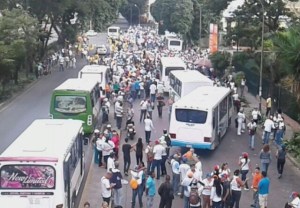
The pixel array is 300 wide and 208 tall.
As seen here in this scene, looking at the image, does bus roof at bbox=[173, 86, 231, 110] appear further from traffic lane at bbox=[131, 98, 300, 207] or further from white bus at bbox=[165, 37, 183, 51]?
white bus at bbox=[165, 37, 183, 51]

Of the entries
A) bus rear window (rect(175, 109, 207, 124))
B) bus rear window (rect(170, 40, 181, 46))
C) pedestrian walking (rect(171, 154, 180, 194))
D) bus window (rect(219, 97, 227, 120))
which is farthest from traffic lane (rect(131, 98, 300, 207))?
bus rear window (rect(170, 40, 181, 46))

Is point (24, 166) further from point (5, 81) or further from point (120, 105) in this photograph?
point (5, 81)

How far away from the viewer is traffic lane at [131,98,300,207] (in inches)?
817

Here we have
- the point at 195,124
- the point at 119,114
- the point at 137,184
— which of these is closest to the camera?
the point at 137,184

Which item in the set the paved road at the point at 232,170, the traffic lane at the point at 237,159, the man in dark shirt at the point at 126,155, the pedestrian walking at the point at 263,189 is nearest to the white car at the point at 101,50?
the traffic lane at the point at 237,159

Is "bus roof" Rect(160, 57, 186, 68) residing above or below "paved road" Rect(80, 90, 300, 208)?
above

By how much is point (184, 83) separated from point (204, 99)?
25.7 ft

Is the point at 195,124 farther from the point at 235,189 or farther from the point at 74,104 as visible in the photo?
the point at 235,189

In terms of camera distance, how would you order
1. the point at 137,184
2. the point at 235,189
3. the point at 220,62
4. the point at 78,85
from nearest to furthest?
the point at 235,189 < the point at 137,184 < the point at 78,85 < the point at 220,62

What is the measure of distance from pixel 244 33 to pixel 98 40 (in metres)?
42.3

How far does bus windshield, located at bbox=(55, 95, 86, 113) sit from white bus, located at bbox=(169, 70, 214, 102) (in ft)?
26.3

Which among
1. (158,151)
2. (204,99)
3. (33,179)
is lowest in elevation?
(158,151)

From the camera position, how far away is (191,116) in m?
25.8

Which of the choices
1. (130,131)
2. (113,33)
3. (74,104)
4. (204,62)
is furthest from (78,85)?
(113,33)
